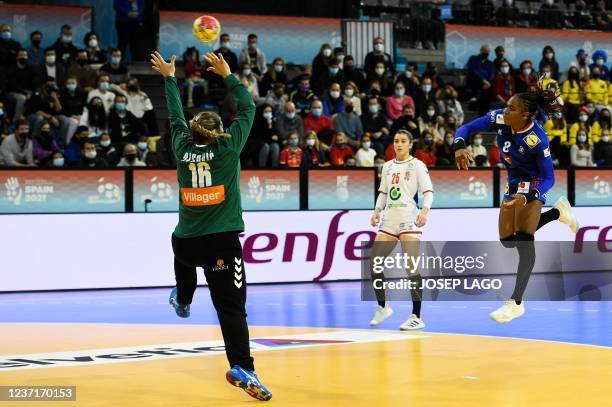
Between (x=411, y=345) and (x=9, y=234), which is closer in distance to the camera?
(x=411, y=345)

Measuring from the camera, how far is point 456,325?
1372cm

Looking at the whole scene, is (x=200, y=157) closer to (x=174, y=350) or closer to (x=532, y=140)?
(x=174, y=350)

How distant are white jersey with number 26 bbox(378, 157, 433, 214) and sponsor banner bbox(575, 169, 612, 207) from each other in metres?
9.31

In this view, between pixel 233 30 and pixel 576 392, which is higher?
pixel 233 30

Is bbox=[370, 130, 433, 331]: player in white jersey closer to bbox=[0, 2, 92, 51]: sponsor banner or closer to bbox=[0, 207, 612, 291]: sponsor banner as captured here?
bbox=[0, 207, 612, 291]: sponsor banner

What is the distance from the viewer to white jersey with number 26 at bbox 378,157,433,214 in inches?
537

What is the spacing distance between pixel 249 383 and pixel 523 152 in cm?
481

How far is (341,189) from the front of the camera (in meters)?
20.1

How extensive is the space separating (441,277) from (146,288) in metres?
5.84

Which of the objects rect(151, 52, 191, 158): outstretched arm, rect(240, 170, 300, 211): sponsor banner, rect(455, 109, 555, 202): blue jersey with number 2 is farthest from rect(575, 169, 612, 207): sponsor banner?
rect(151, 52, 191, 158): outstretched arm

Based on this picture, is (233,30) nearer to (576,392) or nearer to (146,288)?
(146,288)

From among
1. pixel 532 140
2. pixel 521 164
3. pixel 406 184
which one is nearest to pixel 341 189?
pixel 406 184

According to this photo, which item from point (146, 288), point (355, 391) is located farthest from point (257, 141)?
point (355, 391)

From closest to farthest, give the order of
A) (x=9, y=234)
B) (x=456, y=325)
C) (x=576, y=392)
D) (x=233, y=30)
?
(x=576, y=392) → (x=456, y=325) → (x=9, y=234) → (x=233, y=30)
